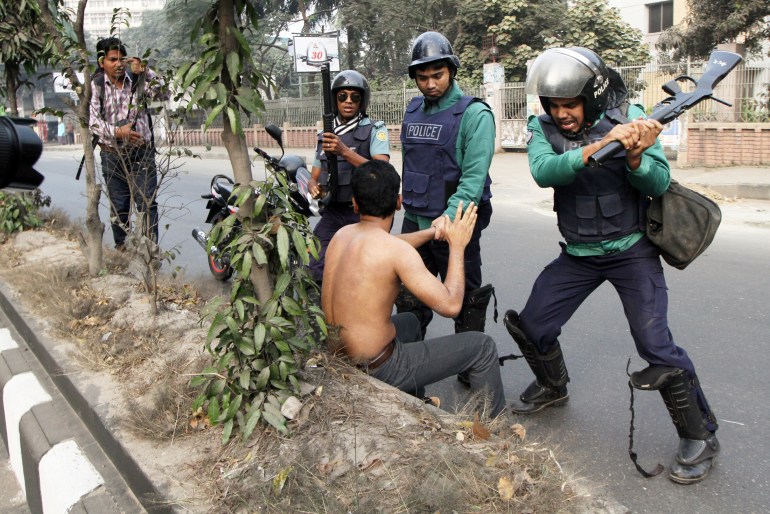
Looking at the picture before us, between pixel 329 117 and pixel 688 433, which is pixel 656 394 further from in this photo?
pixel 329 117

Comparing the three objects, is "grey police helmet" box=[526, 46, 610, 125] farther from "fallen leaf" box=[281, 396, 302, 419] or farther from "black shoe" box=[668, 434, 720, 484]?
"fallen leaf" box=[281, 396, 302, 419]

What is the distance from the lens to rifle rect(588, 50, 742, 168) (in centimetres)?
267

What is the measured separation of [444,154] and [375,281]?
1.03 meters

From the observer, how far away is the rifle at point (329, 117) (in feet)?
11.6

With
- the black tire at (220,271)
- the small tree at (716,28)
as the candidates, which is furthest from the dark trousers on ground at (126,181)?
the small tree at (716,28)

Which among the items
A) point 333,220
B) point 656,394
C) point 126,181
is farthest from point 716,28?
point 126,181

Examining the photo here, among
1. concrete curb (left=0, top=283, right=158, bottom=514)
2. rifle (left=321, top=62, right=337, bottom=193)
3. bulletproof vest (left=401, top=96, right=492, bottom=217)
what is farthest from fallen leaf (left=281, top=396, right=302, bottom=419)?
rifle (left=321, top=62, right=337, bottom=193)

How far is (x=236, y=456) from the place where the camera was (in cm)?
248

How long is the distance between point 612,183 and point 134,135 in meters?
3.60

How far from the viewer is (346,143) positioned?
174 inches

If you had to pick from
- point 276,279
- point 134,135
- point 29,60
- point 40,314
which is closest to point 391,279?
point 276,279

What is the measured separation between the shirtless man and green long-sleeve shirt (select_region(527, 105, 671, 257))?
0.35 meters

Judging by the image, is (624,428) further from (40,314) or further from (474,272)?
(40,314)

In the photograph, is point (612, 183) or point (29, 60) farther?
point (29, 60)
